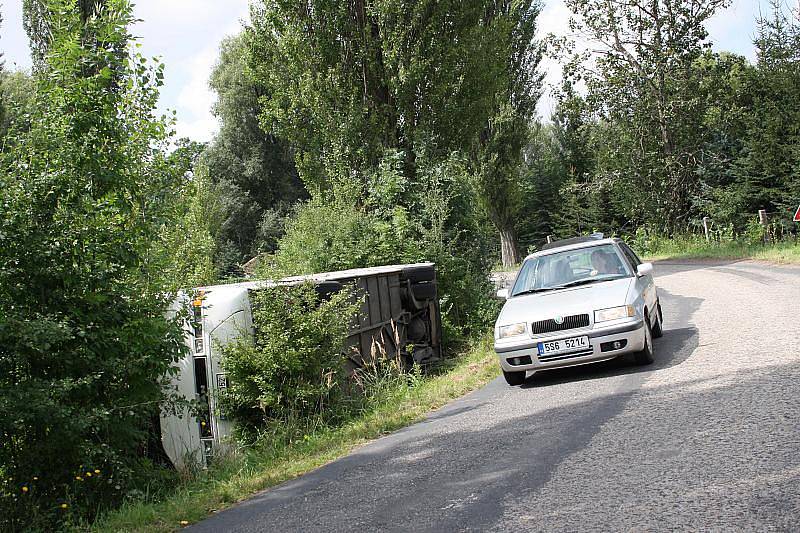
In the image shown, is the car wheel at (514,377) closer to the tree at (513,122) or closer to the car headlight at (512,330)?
the car headlight at (512,330)

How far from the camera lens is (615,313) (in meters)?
9.70

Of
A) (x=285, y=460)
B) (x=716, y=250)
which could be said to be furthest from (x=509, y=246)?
(x=285, y=460)

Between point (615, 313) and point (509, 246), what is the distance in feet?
124

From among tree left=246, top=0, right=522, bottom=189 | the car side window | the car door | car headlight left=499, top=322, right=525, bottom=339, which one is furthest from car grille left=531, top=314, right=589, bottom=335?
tree left=246, top=0, right=522, bottom=189

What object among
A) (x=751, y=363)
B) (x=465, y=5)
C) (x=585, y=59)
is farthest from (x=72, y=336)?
(x=585, y=59)

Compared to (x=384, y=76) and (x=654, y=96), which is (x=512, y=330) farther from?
(x=654, y=96)

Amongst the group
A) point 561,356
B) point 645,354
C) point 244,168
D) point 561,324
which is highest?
point 244,168

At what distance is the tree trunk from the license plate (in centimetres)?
3596

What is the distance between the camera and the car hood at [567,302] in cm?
986

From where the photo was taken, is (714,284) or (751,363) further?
(714,284)

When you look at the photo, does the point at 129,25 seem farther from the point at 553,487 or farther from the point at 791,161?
the point at 791,161

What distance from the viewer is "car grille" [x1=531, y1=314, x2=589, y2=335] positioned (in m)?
9.76

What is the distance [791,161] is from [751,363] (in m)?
28.3

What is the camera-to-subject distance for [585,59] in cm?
3931
